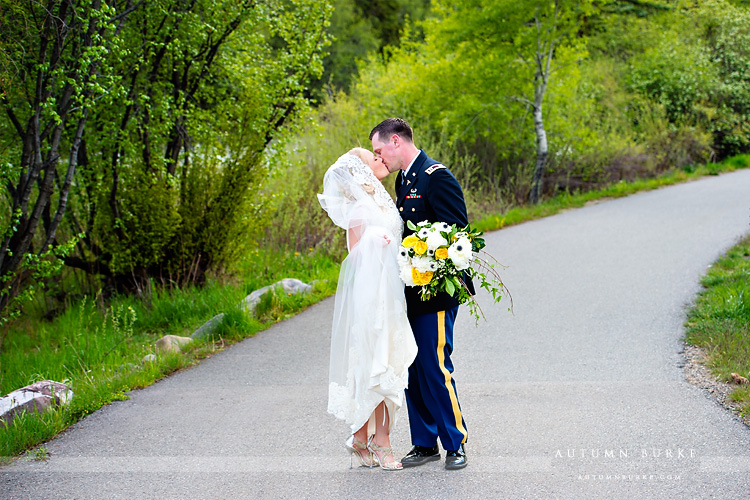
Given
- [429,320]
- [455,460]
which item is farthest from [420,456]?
[429,320]

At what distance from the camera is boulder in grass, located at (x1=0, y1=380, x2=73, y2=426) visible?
5.41m

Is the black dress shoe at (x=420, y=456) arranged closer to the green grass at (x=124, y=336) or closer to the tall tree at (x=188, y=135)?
the green grass at (x=124, y=336)

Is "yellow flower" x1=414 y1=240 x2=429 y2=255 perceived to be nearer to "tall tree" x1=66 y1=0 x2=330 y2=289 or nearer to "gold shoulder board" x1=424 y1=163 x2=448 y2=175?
"gold shoulder board" x1=424 y1=163 x2=448 y2=175

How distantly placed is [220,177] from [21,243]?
2686mm

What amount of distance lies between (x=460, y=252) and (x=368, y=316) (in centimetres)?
73

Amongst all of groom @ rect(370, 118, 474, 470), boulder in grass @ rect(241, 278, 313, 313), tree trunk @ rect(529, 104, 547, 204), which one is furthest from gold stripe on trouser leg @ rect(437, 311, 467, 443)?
tree trunk @ rect(529, 104, 547, 204)

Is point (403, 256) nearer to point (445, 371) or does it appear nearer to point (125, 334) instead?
point (445, 371)

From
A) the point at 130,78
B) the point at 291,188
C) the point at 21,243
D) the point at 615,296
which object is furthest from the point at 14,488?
the point at 291,188

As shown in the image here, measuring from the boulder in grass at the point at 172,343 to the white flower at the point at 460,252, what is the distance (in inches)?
161

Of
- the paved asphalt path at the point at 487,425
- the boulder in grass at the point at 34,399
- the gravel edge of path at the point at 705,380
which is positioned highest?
the boulder in grass at the point at 34,399

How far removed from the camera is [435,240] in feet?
13.8

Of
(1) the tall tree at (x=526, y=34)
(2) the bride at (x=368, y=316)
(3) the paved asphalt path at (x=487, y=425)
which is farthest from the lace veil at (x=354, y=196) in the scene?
(1) the tall tree at (x=526, y=34)

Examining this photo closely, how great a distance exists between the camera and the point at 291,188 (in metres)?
12.6

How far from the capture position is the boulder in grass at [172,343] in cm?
732
